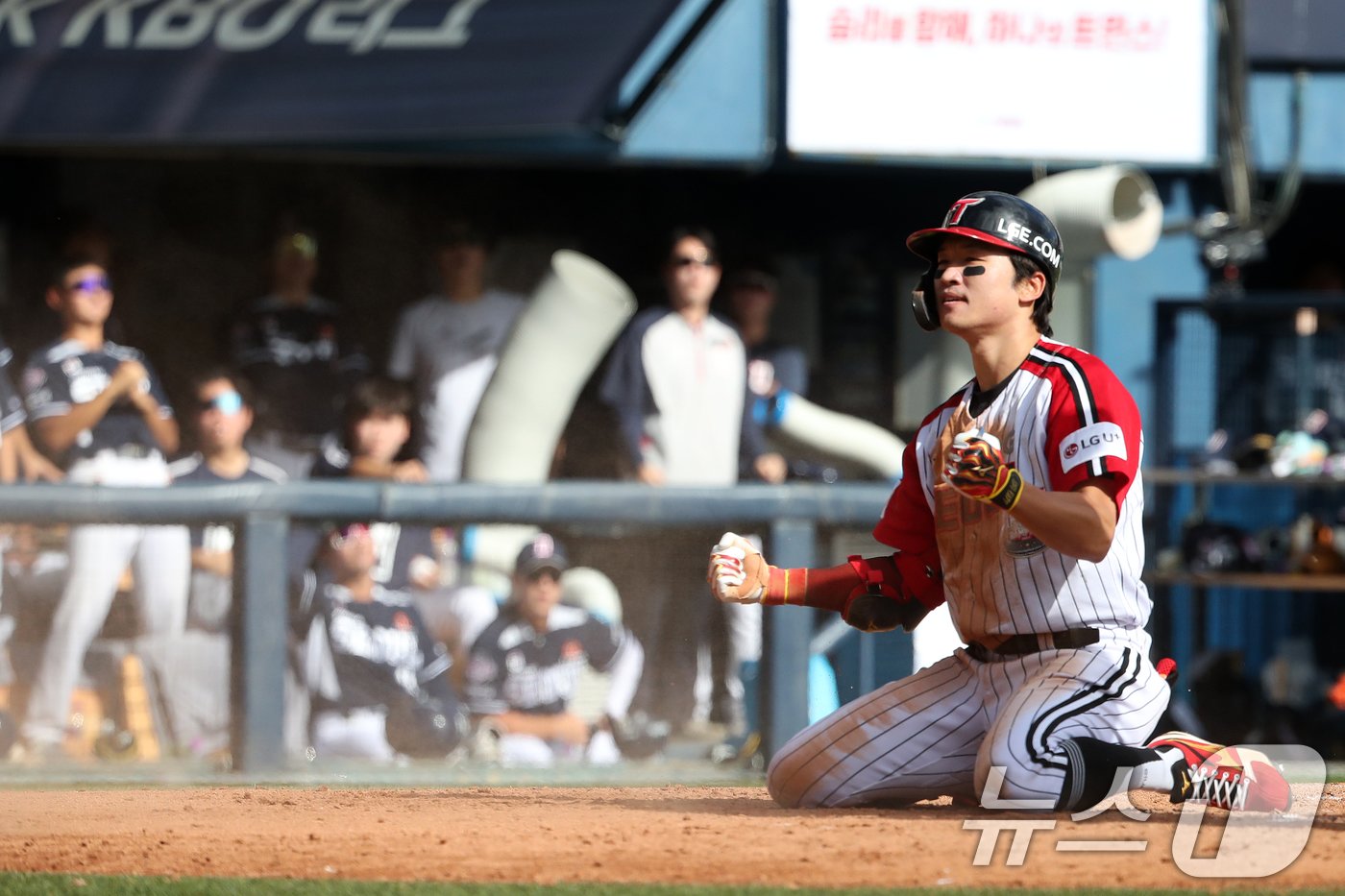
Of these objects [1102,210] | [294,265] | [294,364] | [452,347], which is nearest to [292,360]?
[294,364]

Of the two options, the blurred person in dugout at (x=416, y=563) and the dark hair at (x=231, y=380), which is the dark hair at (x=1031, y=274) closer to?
the blurred person in dugout at (x=416, y=563)

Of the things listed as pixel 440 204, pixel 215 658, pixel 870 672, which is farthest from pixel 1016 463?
pixel 440 204

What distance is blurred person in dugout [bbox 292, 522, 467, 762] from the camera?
19.1 ft

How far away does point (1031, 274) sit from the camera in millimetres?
4004

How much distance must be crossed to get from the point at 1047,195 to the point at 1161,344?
4.06 feet

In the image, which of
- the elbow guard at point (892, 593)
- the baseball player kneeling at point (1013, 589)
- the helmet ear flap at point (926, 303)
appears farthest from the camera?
the elbow guard at point (892, 593)

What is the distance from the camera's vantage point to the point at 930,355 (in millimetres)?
8727

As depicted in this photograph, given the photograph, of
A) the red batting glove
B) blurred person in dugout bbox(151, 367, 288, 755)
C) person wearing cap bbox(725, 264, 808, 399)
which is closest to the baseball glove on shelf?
blurred person in dugout bbox(151, 367, 288, 755)

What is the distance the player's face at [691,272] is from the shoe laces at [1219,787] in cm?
361

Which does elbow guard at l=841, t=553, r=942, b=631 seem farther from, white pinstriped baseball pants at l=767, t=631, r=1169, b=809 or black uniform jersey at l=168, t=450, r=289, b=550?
black uniform jersey at l=168, t=450, r=289, b=550

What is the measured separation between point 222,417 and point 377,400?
1.75 feet

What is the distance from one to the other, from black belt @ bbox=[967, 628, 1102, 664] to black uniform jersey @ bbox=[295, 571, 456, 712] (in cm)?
220

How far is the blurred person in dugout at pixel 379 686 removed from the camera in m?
5.82

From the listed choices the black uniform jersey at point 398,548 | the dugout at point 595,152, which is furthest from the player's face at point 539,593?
the dugout at point 595,152
